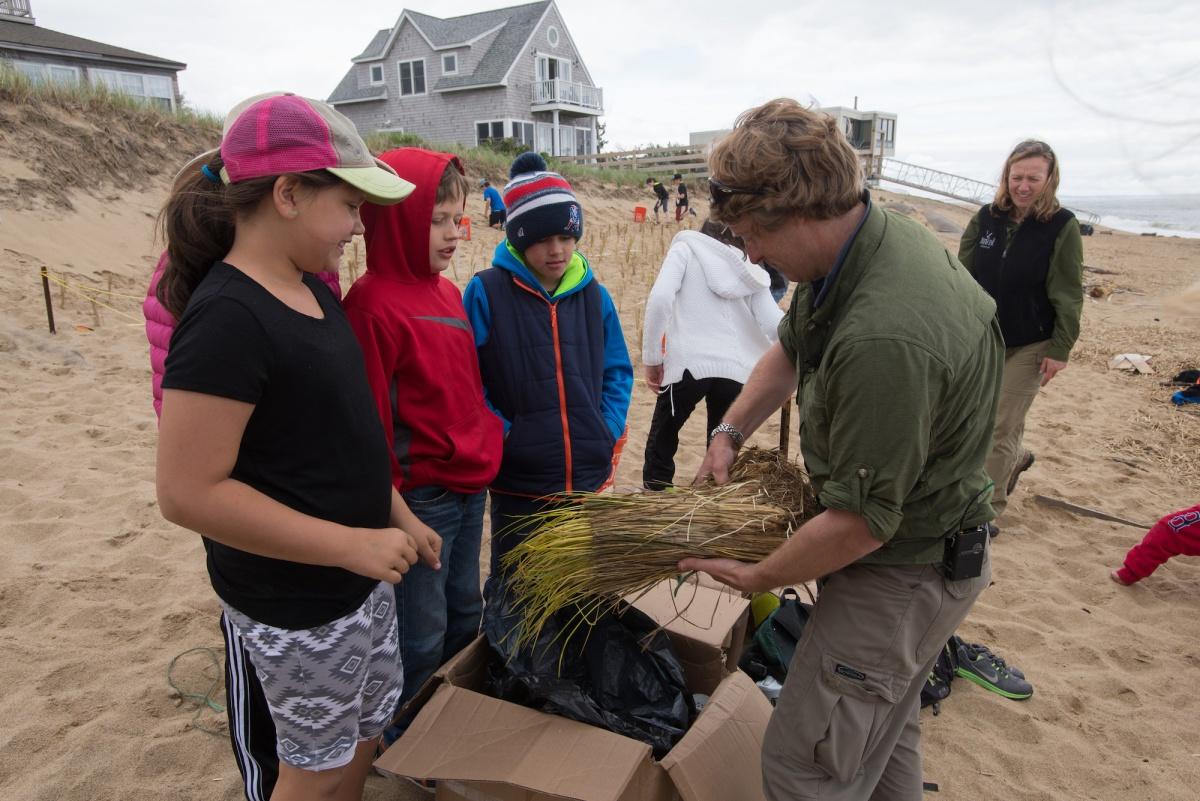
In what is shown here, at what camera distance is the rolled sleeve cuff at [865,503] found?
133cm

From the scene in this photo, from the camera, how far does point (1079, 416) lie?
6.16 meters

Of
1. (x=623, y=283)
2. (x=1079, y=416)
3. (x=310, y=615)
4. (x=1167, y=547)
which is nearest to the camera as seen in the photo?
(x=310, y=615)

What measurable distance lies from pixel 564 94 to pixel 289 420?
101 feet

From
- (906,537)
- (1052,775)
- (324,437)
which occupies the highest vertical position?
(324,437)

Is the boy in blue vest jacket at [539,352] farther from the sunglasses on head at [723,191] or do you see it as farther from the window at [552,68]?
the window at [552,68]

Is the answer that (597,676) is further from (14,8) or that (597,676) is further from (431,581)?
(14,8)

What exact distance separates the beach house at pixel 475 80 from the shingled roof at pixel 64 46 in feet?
24.7

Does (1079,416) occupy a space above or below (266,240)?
below

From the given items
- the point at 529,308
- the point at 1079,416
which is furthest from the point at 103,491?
the point at 1079,416

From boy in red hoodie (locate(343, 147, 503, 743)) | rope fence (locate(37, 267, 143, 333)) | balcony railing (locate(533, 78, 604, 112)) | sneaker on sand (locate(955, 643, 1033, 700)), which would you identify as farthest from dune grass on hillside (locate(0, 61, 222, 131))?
balcony railing (locate(533, 78, 604, 112))

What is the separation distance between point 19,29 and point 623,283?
24.1 metres

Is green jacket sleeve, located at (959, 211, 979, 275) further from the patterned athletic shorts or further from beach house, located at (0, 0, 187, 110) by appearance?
beach house, located at (0, 0, 187, 110)

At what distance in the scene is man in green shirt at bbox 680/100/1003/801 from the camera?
131 cm

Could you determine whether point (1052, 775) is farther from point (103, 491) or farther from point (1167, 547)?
point (103, 491)
